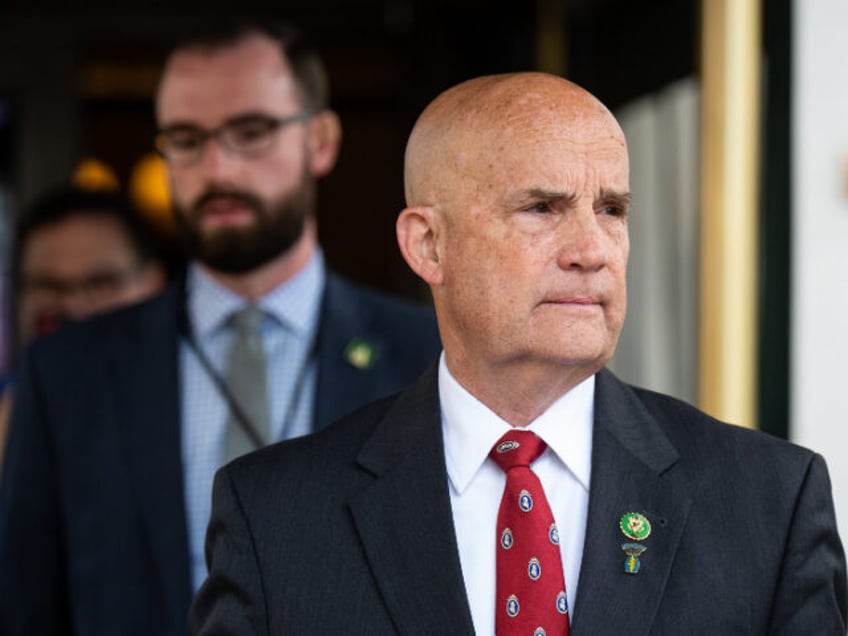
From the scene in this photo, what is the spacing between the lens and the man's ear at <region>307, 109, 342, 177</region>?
118 inches

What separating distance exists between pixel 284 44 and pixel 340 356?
2.17ft

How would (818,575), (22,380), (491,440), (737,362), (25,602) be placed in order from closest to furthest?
(818,575), (491,440), (25,602), (22,380), (737,362)

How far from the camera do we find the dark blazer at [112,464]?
264cm

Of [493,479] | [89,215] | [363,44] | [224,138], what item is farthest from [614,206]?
[363,44]

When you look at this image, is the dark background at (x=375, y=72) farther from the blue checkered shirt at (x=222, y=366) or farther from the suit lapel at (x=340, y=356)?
the blue checkered shirt at (x=222, y=366)

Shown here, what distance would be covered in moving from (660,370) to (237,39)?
1.41 m

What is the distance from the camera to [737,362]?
124 inches

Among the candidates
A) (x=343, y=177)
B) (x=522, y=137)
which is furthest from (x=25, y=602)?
(x=343, y=177)

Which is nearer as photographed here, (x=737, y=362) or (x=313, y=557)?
(x=313, y=557)

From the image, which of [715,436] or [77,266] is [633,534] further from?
[77,266]

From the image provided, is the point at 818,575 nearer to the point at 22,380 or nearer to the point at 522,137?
the point at 522,137

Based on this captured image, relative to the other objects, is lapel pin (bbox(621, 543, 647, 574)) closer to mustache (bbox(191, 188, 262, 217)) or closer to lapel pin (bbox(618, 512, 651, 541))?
lapel pin (bbox(618, 512, 651, 541))

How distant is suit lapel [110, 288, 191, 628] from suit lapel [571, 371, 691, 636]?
3.50 ft

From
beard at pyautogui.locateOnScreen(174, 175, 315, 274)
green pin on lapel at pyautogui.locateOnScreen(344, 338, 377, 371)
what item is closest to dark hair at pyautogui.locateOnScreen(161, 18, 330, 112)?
beard at pyautogui.locateOnScreen(174, 175, 315, 274)
